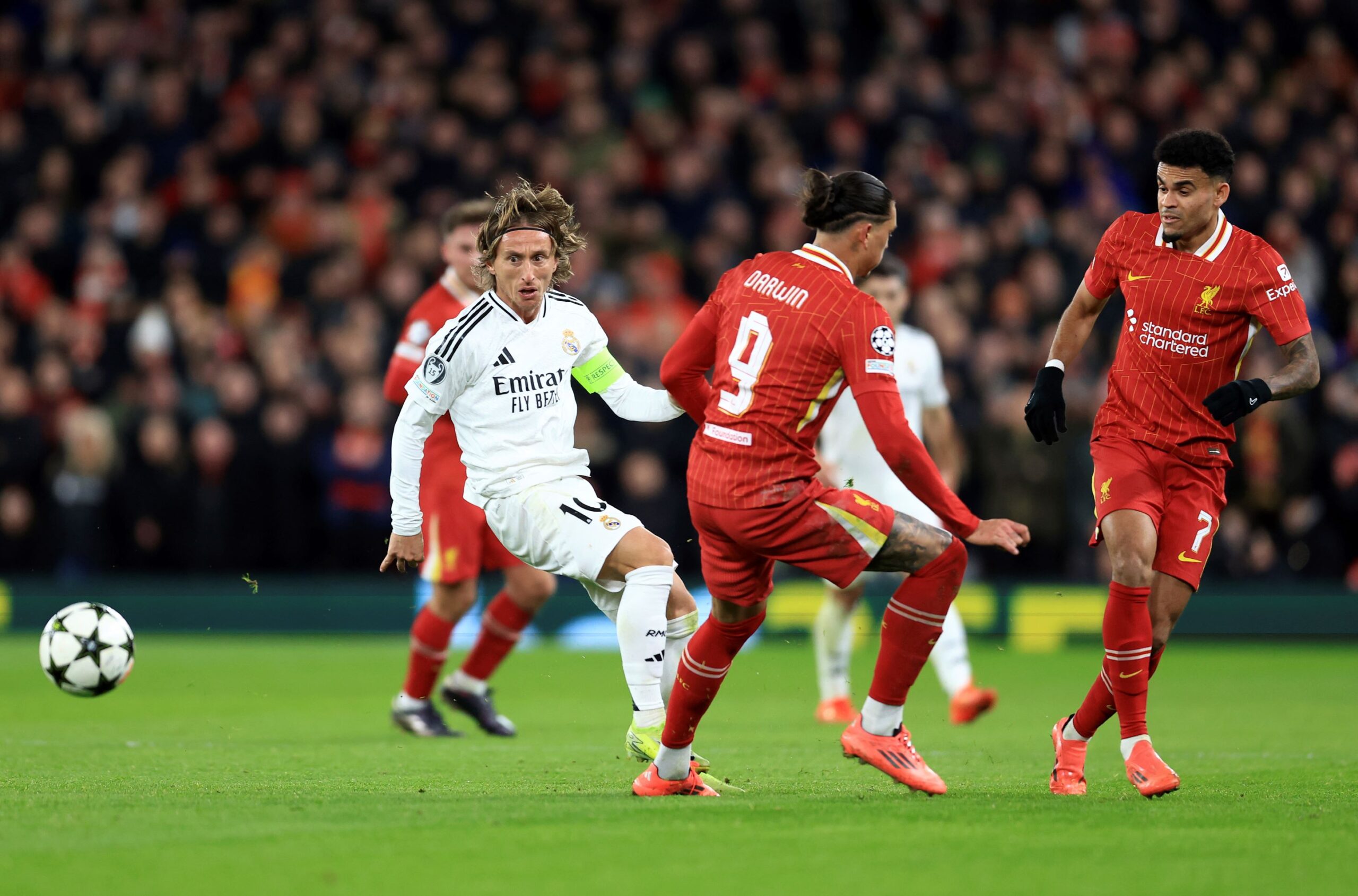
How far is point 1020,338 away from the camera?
15641mm

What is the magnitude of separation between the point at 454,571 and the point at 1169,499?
13.3ft

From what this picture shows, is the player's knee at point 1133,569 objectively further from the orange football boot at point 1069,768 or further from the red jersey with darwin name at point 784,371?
the red jersey with darwin name at point 784,371

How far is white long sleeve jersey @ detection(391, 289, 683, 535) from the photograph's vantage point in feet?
23.3

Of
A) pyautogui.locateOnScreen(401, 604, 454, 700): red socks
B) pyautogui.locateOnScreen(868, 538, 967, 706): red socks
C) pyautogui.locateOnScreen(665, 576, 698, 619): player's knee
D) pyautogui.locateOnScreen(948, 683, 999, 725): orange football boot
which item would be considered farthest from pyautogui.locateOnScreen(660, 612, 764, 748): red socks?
pyautogui.locateOnScreen(948, 683, 999, 725): orange football boot

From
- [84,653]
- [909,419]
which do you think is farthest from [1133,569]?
[84,653]

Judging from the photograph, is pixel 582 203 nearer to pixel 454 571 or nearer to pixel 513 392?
pixel 454 571

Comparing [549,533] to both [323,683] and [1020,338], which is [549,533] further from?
[1020,338]

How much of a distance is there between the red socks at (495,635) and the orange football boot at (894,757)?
3.43 m

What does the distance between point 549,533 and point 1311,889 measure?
3.44 meters

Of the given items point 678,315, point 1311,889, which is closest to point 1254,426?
point 678,315

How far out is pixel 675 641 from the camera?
297 inches

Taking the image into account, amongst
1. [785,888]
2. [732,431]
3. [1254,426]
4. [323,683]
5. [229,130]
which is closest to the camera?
[785,888]

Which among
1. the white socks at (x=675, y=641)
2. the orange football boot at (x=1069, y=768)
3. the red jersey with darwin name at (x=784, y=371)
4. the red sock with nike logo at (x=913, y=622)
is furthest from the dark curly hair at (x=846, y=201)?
the orange football boot at (x=1069, y=768)

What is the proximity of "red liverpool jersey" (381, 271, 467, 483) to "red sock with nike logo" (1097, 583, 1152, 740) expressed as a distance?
3746 millimetres
